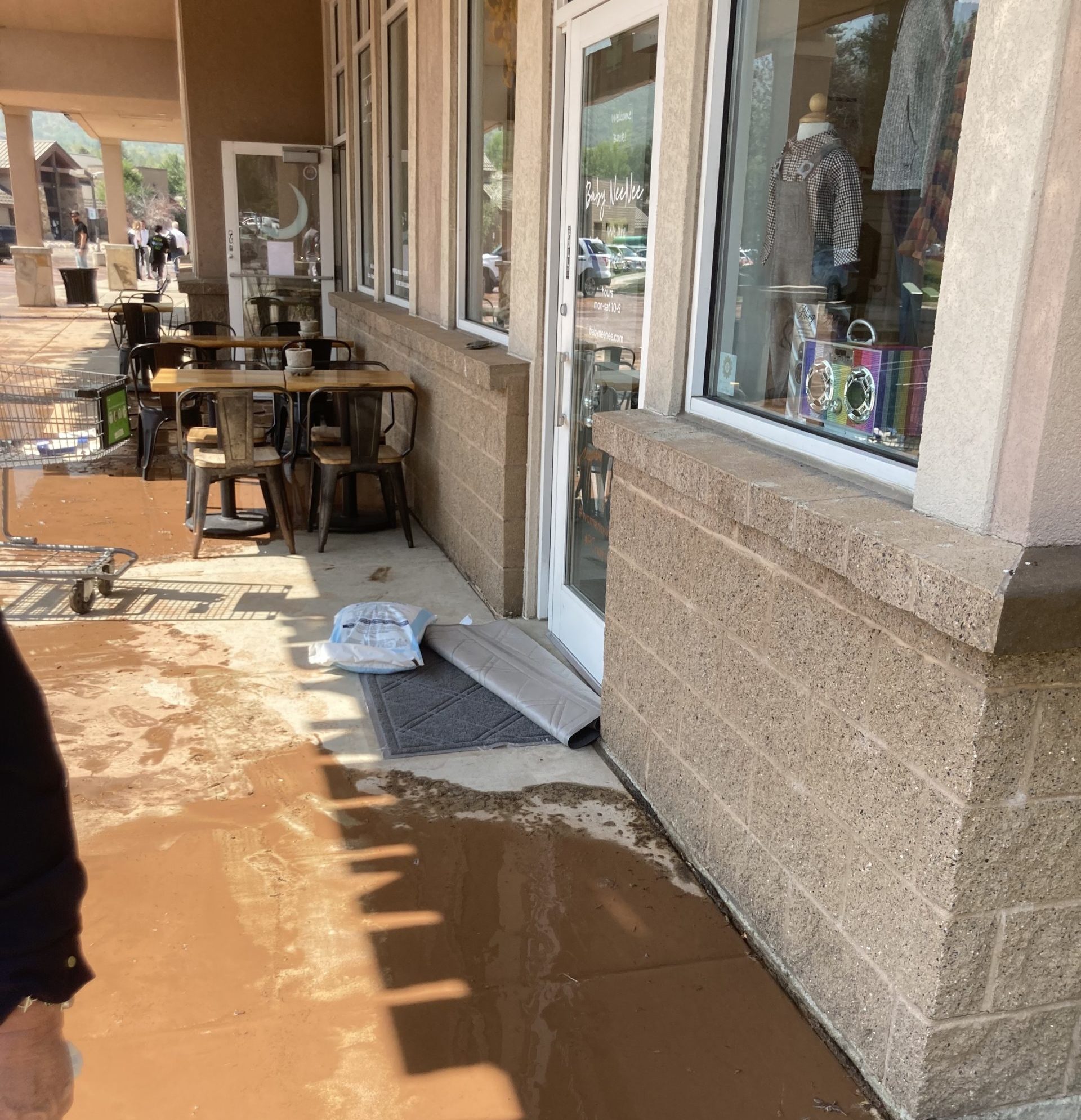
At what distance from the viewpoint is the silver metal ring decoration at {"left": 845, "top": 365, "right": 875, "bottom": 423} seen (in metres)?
2.48

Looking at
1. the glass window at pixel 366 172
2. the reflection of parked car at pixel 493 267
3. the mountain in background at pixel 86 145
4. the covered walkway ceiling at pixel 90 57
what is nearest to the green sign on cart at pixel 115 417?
the reflection of parked car at pixel 493 267

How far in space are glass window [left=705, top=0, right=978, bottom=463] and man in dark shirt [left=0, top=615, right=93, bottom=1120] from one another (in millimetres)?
1805

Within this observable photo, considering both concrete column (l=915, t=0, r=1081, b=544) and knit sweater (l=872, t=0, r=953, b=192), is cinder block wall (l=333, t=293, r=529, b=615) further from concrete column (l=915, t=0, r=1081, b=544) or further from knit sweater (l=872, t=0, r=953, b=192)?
concrete column (l=915, t=0, r=1081, b=544)

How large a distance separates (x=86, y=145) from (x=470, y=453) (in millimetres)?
109873

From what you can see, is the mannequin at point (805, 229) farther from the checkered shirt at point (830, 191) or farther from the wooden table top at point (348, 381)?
the wooden table top at point (348, 381)

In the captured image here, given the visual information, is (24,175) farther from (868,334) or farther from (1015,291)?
(1015,291)

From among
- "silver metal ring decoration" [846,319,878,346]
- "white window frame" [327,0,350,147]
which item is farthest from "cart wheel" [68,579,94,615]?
"white window frame" [327,0,350,147]

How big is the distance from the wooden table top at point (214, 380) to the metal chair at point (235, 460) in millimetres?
78

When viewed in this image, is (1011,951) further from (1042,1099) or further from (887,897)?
(1042,1099)

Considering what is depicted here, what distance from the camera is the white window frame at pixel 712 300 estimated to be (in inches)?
101

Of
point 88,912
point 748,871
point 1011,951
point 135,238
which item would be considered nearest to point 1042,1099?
point 1011,951

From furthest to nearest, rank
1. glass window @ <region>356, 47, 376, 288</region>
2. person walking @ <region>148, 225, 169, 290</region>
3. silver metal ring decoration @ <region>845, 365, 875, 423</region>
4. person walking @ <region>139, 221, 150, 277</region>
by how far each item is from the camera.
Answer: person walking @ <region>139, 221, 150, 277</region> < person walking @ <region>148, 225, 169, 290</region> < glass window @ <region>356, 47, 376, 288</region> < silver metal ring decoration @ <region>845, 365, 875, 423</region>

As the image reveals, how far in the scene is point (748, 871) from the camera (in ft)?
8.66

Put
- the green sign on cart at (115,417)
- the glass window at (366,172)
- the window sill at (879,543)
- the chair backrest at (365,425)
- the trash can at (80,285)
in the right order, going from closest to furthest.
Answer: the window sill at (879,543) < the green sign on cart at (115,417) < the chair backrest at (365,425) < the glass window at (366,172) < the trash can at (80,285)
